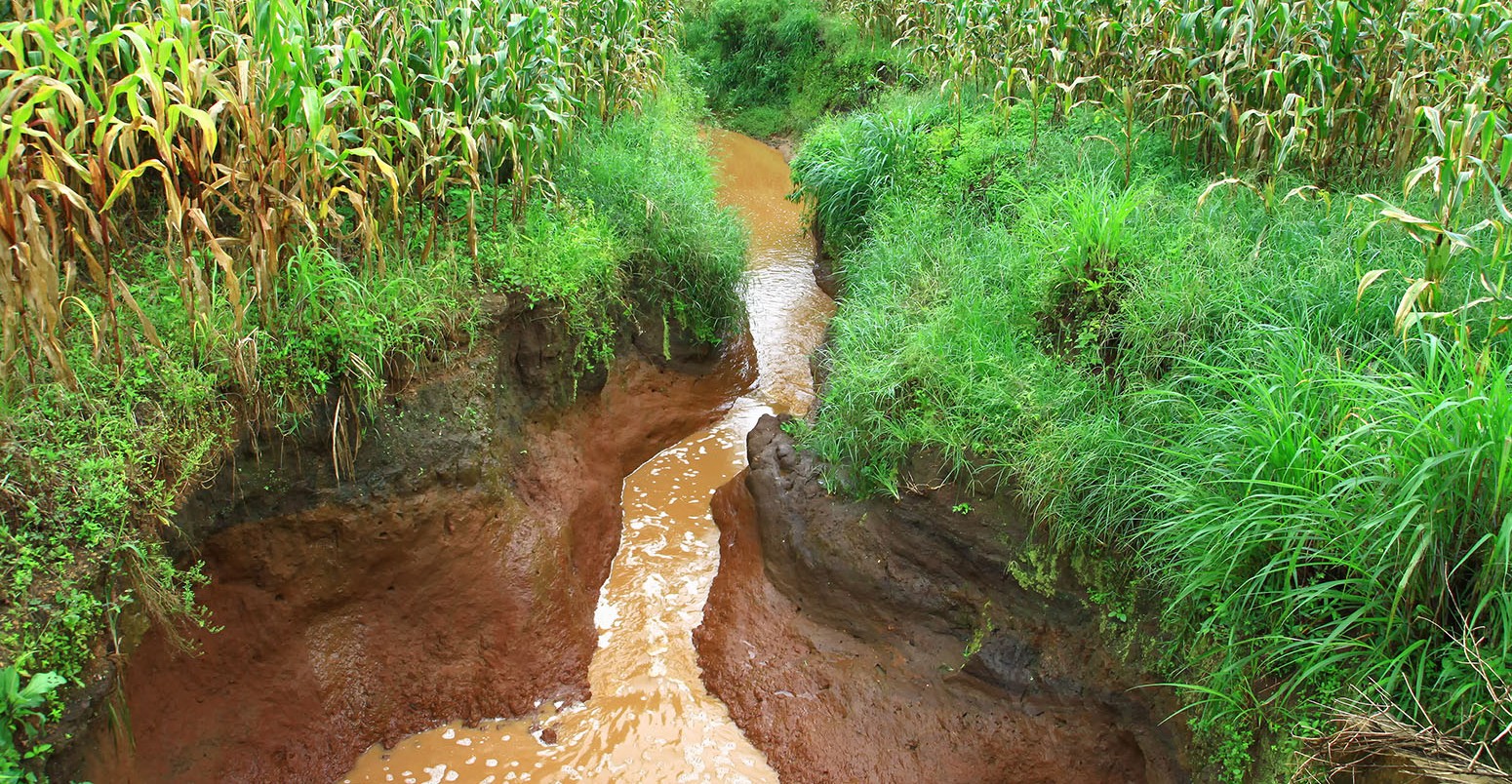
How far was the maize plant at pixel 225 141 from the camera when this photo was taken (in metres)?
2.56

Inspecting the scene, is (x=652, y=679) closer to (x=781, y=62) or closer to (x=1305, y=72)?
(x=1305, y=72)

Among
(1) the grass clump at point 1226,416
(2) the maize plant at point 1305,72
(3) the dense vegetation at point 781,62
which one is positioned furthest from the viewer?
(3) the dense vegetation at point 781,62

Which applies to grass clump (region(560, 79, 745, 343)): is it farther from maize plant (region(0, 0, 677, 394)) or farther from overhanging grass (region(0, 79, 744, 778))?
maize plant (region(0, 0, 677, 394))

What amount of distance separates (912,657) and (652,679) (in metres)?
1.05

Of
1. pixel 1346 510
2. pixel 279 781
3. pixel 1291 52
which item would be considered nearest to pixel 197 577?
pixel 279 781

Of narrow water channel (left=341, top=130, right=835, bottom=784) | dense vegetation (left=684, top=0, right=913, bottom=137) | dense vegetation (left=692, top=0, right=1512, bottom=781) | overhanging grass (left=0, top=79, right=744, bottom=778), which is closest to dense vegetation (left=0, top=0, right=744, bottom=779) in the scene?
overhanging grass (left=0, top=79, right=744, bottom=778)

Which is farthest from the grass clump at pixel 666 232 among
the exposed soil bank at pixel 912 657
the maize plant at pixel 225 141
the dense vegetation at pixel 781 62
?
the dense vegetation at pixel 781 62

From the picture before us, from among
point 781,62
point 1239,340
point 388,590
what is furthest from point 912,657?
point 781,62

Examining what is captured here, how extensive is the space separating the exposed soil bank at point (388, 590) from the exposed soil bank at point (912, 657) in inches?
30.2

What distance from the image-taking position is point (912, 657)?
3488 millimetres

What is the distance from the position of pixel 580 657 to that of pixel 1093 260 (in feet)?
8.77

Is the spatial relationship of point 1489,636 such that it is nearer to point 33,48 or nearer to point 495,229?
point 495,229

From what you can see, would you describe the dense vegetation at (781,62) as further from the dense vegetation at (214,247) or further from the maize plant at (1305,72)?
the dense vegetation at (214,247)

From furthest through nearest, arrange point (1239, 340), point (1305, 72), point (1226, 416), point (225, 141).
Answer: point (1305, 72) → point (1239, 340) → point (225, 141) → point (1226, 416)
